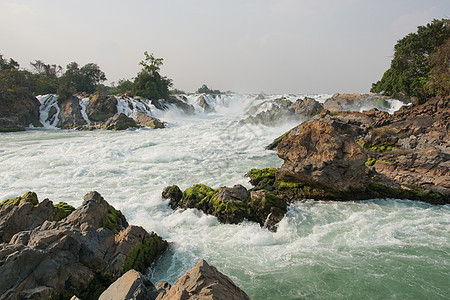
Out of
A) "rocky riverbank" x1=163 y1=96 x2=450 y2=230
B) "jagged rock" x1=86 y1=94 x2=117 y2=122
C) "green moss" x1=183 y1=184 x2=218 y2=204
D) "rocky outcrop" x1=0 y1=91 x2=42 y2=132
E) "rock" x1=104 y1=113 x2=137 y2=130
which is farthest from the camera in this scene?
"jagged rock" x1=86 y1=94 x2=117 y2=122

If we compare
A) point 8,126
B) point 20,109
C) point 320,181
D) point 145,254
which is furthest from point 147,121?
point 145,254

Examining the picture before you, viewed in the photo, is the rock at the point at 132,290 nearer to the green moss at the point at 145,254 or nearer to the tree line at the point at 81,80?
the green moss at the point at 145,254

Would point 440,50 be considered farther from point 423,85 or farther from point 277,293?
point 277,293

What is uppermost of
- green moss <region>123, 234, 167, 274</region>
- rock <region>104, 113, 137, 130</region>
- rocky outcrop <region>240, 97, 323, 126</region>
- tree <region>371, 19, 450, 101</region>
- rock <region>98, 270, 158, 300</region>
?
tree <region>371, 19, 450, 101</region>

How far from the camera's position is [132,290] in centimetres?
369

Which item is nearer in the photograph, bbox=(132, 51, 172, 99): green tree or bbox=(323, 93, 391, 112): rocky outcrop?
bbox=(323, 93, 391, 112): rocky outcrop

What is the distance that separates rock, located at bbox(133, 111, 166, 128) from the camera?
33.9 metres

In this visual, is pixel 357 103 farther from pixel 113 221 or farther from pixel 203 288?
pixel 203 288

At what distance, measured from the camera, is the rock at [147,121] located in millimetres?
33884

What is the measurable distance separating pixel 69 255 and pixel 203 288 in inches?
122

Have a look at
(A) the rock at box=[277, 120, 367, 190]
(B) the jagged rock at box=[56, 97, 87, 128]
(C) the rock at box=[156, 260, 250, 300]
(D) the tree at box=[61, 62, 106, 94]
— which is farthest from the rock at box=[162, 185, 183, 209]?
(D) the tree at box=[61, 62, 106, 94]

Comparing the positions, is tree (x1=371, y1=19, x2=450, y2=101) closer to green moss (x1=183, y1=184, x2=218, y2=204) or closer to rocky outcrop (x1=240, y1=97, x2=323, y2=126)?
rocky outcrop (x1=240, y1=97, x2=323, y2=126)

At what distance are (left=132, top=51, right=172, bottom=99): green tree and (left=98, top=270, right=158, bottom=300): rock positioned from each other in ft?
157

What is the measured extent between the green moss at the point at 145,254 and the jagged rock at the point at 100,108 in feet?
112
